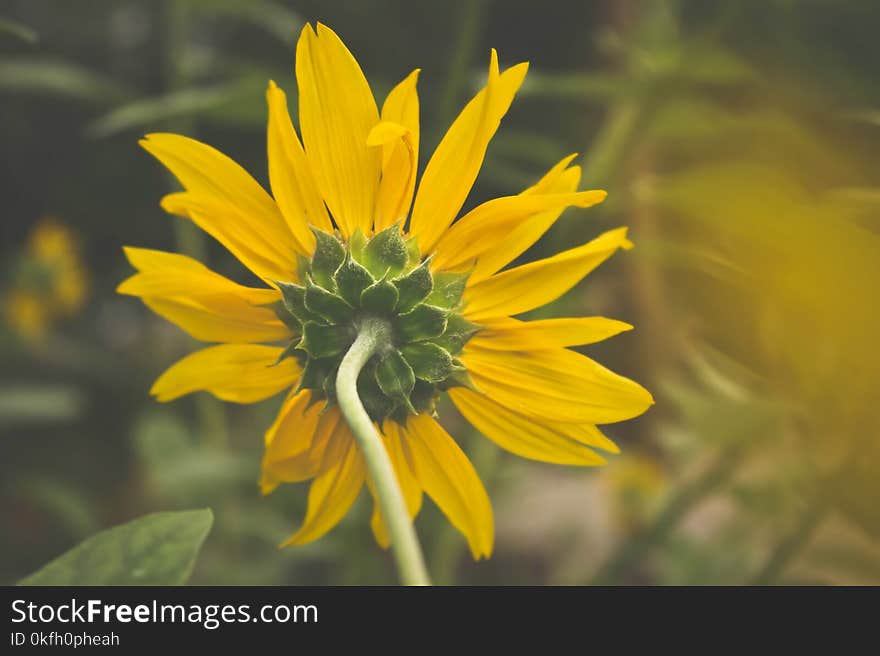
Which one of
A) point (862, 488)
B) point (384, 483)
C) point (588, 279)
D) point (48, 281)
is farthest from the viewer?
point (48, 281)

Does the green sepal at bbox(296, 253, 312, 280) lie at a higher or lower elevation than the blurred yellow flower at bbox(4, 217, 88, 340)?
lower

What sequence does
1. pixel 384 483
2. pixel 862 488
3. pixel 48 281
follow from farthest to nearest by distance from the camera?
pixel 48 281
pixel 862 488
pixel 384 483

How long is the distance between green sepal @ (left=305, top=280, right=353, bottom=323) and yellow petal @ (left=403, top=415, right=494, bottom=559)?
45 mm

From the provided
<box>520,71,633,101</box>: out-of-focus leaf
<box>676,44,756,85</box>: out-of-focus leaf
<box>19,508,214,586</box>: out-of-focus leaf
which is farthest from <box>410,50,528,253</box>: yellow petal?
<box>676,44,756,85</box>: out-of-focus leaf

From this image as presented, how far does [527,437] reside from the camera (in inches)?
11.8

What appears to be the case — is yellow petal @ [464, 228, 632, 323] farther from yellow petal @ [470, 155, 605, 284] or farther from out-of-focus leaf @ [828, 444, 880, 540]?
out-of-focus leaf @ [828, 444, 880, 540]

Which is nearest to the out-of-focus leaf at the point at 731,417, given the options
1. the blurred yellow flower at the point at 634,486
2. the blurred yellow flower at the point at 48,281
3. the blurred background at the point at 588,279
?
the blurred background at the point at 588,279

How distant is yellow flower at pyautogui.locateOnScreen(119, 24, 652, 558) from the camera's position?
28 cm

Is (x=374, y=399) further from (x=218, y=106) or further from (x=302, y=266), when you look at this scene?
(x=218, y=106)

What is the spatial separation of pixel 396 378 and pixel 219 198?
0.08 metres

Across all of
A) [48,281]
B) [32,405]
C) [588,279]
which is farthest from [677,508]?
[48,281]

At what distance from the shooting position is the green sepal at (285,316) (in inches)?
12.5

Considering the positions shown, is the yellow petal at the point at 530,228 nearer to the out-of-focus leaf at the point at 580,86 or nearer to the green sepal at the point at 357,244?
the green sepal at the point at 357,244

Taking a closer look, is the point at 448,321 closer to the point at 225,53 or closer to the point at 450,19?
the point at 450,19
